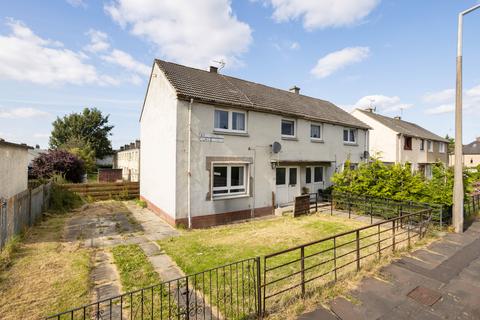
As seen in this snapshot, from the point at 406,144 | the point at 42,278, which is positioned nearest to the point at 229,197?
the point at 42,278

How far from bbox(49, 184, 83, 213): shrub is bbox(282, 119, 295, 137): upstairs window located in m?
12.7

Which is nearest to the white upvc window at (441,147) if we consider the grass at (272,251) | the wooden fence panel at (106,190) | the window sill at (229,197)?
the grass at (272,251)

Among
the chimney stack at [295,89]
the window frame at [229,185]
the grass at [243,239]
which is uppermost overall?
the chimney stack at [295,89]

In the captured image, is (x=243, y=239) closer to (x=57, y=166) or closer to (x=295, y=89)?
(x=295, y=89)

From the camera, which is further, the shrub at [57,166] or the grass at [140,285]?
the shrub at [57,166]

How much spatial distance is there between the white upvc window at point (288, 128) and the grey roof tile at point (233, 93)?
520 millimetres

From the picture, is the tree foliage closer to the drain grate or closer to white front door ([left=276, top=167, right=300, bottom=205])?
white front door ([left=276, top=167, right=300, bottom=205])

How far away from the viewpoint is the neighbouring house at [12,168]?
866cm

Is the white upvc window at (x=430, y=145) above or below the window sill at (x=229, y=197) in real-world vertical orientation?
above

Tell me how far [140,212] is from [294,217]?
26.7 feet

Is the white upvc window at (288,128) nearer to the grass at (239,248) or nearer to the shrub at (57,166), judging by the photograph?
the grass at (239,248)

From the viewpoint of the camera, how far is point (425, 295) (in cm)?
507

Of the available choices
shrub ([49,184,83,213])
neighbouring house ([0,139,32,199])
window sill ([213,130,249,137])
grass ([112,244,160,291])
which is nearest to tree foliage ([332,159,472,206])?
window sill ([213,130,249,137])

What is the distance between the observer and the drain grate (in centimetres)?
486
